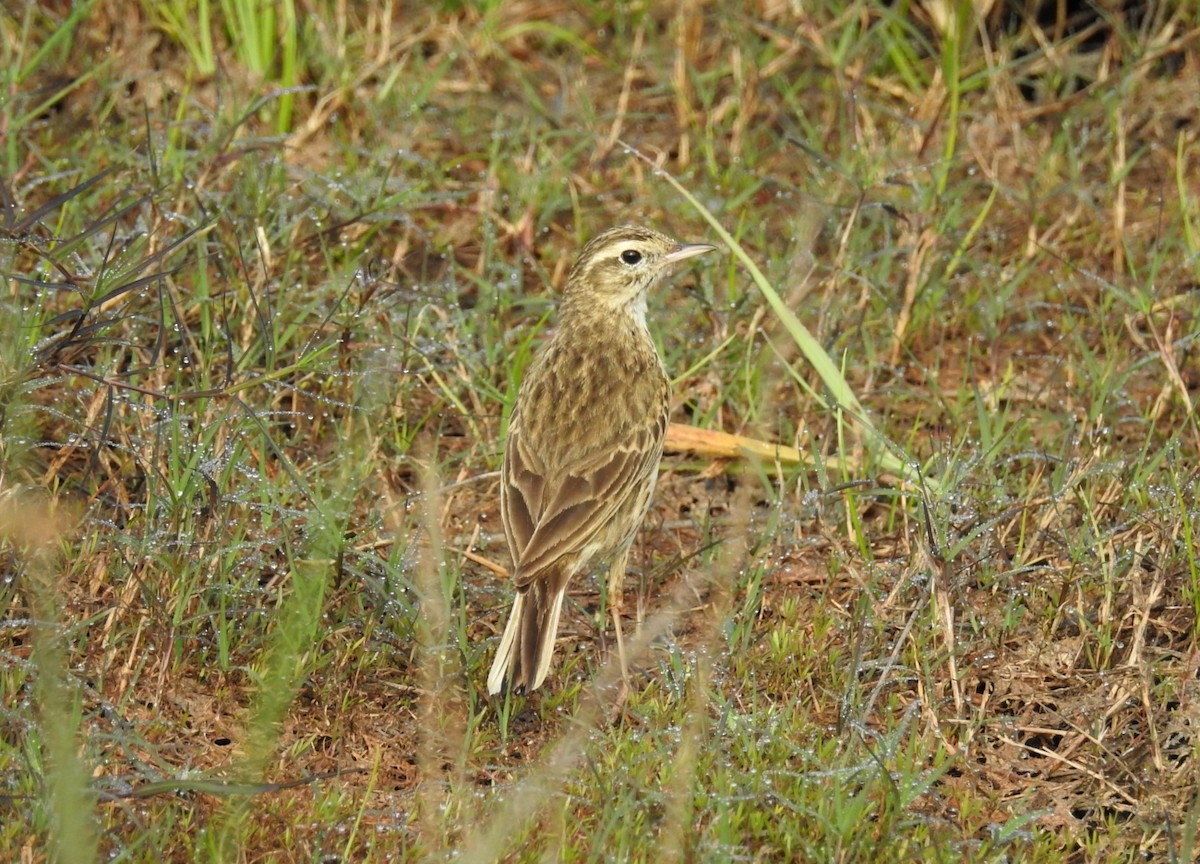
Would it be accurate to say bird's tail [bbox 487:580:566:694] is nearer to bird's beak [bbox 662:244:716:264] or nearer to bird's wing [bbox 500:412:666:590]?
bird's wing [bbox 500:412:666:590]

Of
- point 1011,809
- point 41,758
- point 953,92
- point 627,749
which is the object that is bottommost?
point 1011,809

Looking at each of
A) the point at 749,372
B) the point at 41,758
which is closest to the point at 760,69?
the point at 749,372

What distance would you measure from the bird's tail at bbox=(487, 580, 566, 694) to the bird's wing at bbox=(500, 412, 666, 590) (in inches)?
2.7

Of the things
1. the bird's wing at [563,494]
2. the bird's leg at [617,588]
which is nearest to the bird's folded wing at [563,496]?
the bird's wing at [563,494]

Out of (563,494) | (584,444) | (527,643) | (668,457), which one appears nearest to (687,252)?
(668,457)

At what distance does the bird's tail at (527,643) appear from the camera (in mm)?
4938

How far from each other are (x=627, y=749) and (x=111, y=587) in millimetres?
1702

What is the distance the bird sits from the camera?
509 cm

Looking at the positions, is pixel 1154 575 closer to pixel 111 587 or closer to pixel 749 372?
pixel 749 372

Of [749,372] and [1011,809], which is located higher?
[749,372]

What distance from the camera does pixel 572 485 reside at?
5.39 meters

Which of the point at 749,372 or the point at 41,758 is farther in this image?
the point at 749,372

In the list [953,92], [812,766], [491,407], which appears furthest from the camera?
[953,92]

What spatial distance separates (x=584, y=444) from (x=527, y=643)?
0.82 metres
